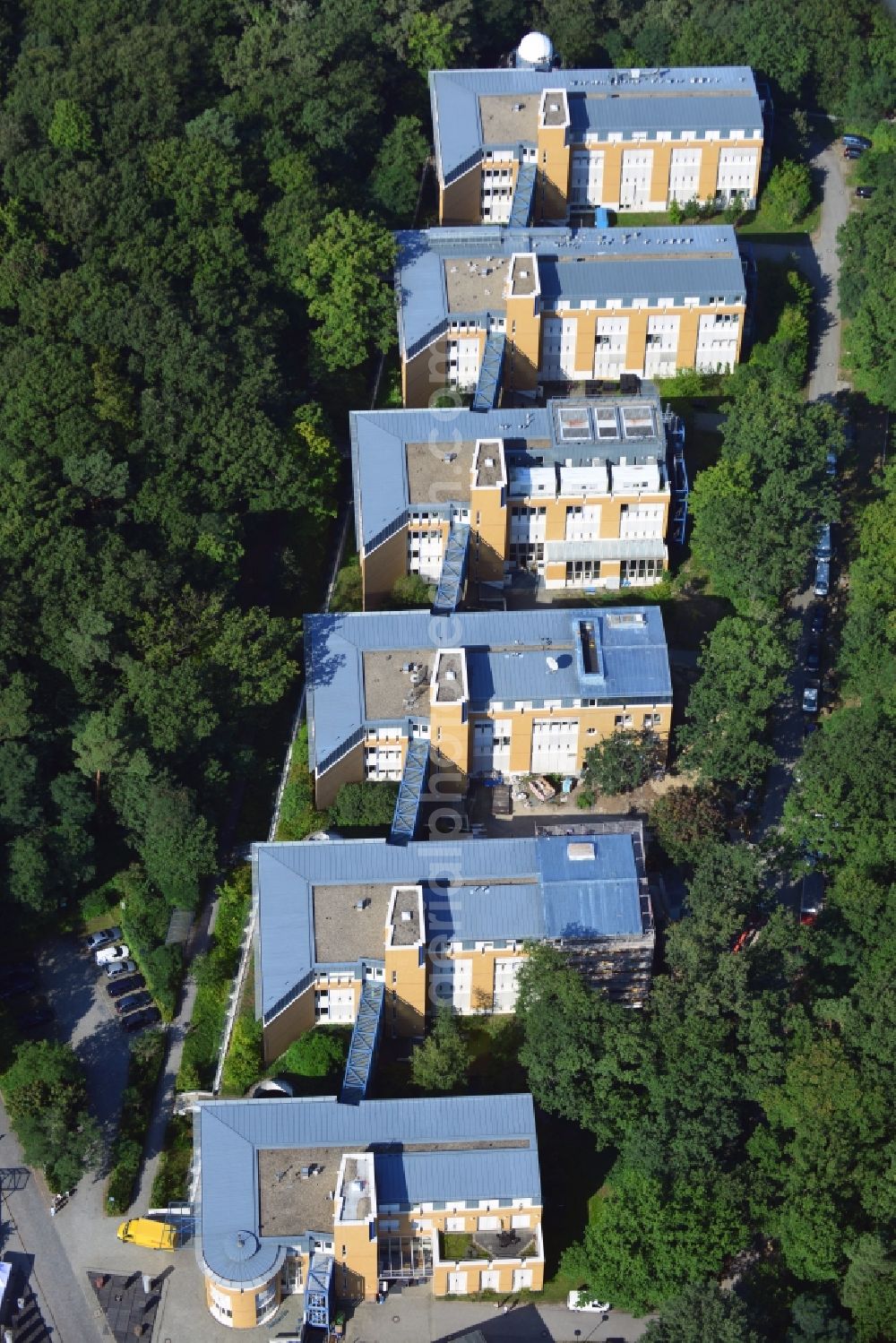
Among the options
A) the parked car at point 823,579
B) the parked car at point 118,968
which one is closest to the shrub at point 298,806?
the parked car at point 118,968

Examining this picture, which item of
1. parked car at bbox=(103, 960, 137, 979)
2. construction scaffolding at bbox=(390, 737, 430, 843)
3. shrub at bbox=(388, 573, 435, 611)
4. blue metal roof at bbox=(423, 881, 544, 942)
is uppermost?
shrub at bbox=(388, 573, 435, 611)

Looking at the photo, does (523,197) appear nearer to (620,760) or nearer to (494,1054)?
(620,760)

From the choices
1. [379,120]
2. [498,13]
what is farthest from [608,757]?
[498,13]

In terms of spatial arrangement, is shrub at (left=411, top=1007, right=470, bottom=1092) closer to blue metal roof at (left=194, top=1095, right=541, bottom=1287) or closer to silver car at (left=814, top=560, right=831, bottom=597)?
blue metal roof at (left=194, top=1095, right=541, bottom=1287)

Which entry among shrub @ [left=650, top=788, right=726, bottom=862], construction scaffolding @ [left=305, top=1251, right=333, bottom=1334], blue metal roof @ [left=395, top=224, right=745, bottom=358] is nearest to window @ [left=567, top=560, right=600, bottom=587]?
shrub @ [left=650, top=788, right=726, bottom=862]

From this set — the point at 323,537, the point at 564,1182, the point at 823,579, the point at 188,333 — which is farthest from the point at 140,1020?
the point at 823,579

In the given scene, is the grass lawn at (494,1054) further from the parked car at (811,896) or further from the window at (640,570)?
the window at (640,570)

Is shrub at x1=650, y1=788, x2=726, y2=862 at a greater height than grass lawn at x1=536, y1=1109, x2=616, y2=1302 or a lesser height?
greater
